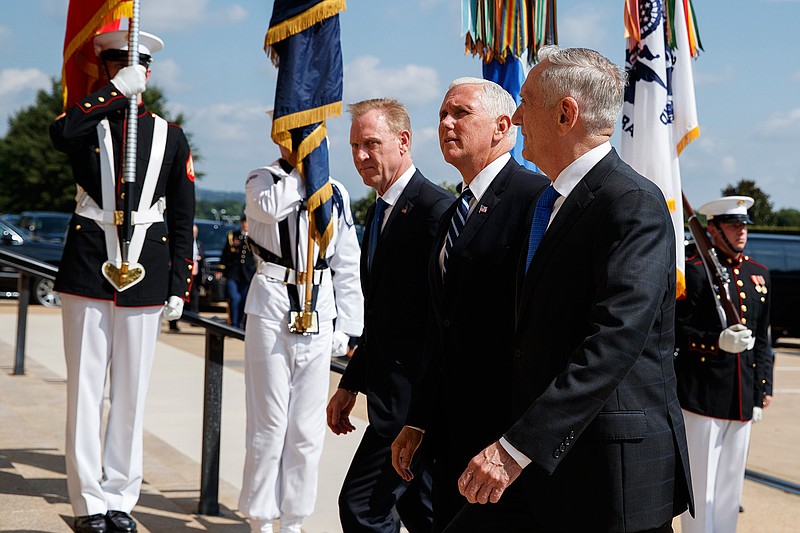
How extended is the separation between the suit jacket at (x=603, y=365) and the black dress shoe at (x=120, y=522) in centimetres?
278

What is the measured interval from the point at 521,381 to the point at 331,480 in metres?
3.18

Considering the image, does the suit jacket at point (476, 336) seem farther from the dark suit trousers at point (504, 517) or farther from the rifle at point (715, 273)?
the rifle at point (715, 273)

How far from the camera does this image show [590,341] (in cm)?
232

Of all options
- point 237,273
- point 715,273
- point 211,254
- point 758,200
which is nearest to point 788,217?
point 758,200

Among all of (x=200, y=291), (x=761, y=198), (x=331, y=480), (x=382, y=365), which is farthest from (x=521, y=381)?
(x=761, y=198)

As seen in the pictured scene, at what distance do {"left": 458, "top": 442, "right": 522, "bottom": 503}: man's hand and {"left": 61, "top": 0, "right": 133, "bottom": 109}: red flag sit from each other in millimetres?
3664

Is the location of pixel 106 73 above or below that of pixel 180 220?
above

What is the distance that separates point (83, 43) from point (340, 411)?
2.58 metres

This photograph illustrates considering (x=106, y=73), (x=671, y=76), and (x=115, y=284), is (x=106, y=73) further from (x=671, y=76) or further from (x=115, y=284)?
(x=671, y=76)

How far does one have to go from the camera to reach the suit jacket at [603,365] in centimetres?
232

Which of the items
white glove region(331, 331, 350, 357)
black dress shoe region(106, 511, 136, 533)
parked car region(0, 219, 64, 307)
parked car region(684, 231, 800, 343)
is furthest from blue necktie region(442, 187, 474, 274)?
parked car region(684, 231, 800, 343)

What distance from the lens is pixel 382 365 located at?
4055 millimetres

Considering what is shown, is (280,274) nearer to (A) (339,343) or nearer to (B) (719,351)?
(A) (339,343)

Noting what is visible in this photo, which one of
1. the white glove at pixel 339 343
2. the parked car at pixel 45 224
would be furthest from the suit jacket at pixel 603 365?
the parked car at pixel 45 224
